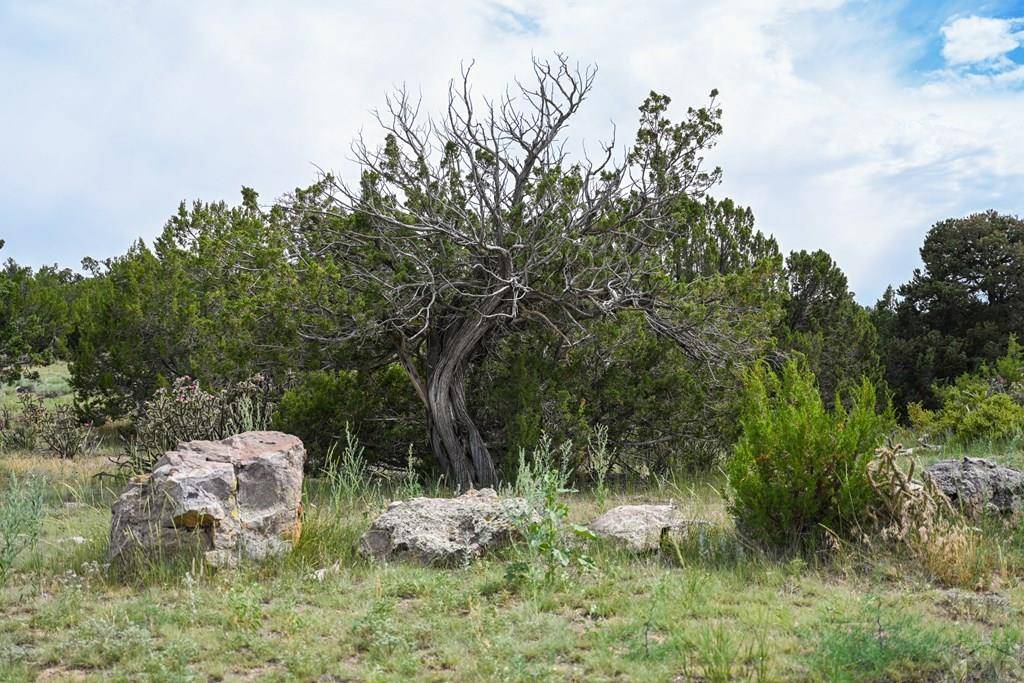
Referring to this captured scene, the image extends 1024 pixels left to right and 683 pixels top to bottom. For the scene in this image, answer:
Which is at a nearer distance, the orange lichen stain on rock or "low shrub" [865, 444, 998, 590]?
"low shrub" [865, 444, 998, 590]

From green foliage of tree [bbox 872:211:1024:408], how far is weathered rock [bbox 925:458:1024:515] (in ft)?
52.5


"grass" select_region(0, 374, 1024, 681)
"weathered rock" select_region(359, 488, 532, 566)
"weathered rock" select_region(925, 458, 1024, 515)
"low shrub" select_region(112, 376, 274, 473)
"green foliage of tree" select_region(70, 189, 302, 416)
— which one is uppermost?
"green foliage of tree" select_region(70, 189, 302, 416)

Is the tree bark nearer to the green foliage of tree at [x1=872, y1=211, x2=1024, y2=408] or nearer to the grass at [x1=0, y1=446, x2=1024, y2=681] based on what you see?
the grass at [x1=0, y1=446, x2=1024, y2=681]

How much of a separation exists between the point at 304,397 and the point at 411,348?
144cm

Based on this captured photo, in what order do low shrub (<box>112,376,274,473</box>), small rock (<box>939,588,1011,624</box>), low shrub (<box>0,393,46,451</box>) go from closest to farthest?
small rock (<box>939,588,1011,624</box>) → low shrub (<box>112,376,274,473</box>) → low shrub (<box>0,393,46,451</box>)

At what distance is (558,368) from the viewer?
35.2 feet

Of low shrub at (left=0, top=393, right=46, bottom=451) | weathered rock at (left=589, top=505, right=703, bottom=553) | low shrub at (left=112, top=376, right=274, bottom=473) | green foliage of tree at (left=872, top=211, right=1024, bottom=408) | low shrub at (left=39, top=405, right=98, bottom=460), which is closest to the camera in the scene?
weathered rock at (left=589, top=505, right=703, bottom=553)

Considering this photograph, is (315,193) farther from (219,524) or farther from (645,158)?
(219,524)

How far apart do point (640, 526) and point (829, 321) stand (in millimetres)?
13523

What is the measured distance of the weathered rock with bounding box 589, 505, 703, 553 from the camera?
20.6 feet

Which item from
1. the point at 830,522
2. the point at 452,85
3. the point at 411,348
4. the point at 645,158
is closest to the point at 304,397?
the point at 411,348

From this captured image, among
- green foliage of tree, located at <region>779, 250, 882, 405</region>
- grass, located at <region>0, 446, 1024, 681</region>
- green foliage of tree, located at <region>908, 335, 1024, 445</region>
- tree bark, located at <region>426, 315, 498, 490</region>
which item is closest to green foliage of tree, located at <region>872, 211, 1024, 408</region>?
green foliage of tree, located at <region>779, 250, 882, 405</region>

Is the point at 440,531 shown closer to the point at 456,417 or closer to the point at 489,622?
the point at 489,622

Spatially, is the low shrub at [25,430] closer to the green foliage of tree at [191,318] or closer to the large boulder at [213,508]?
the green foliage of tree at [191,318]
